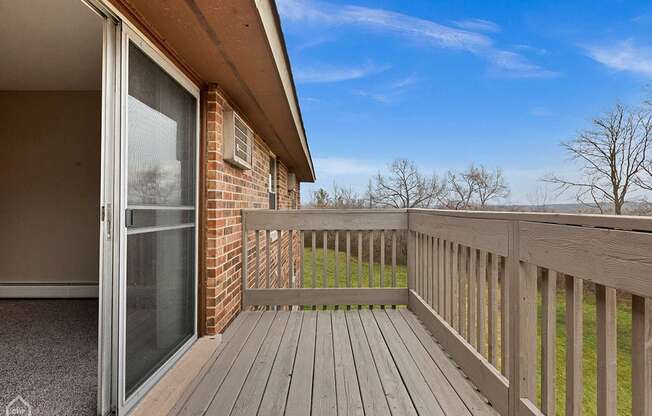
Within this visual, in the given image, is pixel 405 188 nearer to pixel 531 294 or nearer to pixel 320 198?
pixel 320 198

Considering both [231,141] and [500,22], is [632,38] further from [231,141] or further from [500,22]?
[231,141]

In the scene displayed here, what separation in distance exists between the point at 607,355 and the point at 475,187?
486 inches

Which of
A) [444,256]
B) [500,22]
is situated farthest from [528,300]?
[500,22]

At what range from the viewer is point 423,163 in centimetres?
1516

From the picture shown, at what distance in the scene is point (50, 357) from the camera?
2.29 m

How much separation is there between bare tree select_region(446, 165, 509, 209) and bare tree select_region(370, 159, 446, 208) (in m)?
0.59

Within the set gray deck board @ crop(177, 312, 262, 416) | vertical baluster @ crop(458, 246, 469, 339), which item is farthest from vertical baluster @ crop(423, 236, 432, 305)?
gray deck board @ crop(177, 312, 262, 416)

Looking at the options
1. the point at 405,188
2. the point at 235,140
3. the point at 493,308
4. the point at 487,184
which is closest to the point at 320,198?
the point at 405,188

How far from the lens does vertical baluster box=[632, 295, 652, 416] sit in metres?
1.05

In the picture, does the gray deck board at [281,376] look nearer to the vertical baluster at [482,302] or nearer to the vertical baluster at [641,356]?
the vertical baluster at [482,302]

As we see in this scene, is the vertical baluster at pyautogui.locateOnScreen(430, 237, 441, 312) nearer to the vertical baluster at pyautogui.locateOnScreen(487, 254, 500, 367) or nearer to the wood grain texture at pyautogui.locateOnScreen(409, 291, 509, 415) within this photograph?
the wood grain texture at pyautogui.locateOnScreen(409, 291, 509, 415)

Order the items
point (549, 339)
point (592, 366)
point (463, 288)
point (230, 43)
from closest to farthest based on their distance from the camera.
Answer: point (549, 339)
point (230, 43)
point (463, 288)
point (592, 366)

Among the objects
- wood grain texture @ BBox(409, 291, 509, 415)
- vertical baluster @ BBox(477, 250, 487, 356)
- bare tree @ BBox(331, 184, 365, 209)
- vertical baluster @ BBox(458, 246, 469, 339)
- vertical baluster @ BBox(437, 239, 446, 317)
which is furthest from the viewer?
bare tree @ BBox(331, 184, 365, 209)

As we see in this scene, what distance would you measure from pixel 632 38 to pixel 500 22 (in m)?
4.80
